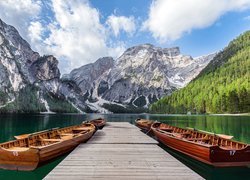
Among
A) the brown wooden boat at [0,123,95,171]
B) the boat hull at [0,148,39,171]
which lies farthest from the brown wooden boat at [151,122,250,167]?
the boat hull at [0,148,39,171]

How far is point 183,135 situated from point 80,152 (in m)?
15.6

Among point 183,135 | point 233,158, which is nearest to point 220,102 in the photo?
point 183,135

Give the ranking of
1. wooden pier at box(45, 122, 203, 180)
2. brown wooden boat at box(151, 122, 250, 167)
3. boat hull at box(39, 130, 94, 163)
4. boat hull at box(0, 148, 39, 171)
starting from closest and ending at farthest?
wooden pier at box(45, 122, 203, 180) < boat hull at box(0, 148, 39, 171) < boat hull at box(39, 130, 94, 163) < brown wooden boat at box(151, 122, 250, 167)

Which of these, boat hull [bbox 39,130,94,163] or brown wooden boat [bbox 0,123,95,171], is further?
boat hull [bbox 39,130,94,163]

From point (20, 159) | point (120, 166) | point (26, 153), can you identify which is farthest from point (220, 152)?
point (20, 159)

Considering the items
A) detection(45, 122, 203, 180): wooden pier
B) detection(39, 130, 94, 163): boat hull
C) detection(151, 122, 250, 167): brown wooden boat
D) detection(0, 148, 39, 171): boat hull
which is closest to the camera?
detection(45, 122, 203, 180): wooden pier

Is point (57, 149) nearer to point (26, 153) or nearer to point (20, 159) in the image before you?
point (26, 153)

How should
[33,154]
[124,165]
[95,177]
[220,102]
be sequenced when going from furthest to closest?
[220,102]
[33,154]
[124,165]
[95,177]

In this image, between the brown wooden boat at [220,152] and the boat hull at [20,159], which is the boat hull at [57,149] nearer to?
the boat hull at [20,159]

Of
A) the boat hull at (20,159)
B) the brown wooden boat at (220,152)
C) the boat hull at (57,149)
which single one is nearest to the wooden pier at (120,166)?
the boat hull at (57,149)

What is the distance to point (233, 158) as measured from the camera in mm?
20172

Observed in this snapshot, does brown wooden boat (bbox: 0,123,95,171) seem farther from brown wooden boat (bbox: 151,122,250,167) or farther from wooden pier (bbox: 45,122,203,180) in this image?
brown wooden boat (bbox: 151,122,250,167)

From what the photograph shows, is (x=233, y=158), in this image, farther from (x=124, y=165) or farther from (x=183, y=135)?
(x=183, y=135)

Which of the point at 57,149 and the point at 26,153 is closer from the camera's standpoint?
the point at 26,153
